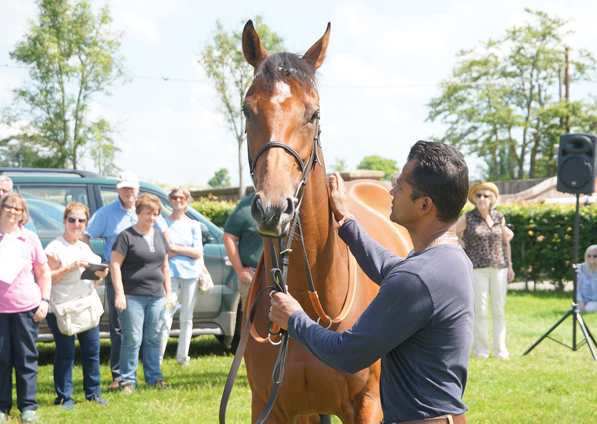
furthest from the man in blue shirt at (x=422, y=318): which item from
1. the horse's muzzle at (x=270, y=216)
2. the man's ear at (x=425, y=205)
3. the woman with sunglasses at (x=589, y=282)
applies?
the woman with sunglasses at (x=589, y=282)

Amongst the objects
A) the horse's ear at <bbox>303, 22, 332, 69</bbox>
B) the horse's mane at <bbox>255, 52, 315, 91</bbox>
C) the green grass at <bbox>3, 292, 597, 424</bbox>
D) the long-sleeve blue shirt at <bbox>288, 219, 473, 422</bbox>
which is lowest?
the green grass at <bbox>3, 292, 597, 424</bbox>

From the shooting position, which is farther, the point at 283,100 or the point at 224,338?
the point at 224,338

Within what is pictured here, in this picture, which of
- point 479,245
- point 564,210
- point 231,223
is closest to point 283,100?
point 231,223

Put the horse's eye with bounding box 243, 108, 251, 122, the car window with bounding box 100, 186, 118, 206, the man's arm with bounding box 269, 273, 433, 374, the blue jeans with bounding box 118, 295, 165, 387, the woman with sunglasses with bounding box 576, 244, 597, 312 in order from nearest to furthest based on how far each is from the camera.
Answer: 1. the man's arm with bounding box 269, 273, 433, 374
2. the horse's eye with bounding box 243, 108, 251, 122
3. the blue jeans with bounding box 118, 295, 165, 387
4. the car window with bounding box 100, 186, 118, 206
5. the woman with sunglasses with bounding box 576, 244, 597, 312

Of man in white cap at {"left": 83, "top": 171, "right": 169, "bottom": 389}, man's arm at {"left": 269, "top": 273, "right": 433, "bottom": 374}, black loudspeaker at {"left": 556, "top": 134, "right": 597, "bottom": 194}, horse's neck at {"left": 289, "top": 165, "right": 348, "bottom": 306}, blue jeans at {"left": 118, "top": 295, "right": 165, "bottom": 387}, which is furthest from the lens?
black loudspeaker at {"left": 556, "top": 134, "right": 597, "bottom": 194}

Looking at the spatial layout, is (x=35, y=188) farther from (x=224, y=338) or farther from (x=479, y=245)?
(x=479, y=245)

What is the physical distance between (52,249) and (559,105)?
108 feet

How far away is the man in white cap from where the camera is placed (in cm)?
566

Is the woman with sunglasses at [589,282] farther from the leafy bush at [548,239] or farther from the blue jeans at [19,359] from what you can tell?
the blue jeans at [19,359]

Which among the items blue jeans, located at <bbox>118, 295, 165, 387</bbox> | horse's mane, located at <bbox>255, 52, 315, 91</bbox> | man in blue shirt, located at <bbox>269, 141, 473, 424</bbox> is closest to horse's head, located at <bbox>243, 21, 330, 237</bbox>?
horse's mane, located at <bbox>255, 52, 315, 91</bbox>

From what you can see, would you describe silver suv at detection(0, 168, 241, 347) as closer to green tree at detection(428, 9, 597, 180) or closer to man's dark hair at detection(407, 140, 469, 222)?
man's dark hair at detection(407, 140, 469, 222)

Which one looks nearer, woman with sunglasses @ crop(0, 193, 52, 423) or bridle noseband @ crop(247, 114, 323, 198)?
bridle noseband @ crop(247, 114, 323, 198)

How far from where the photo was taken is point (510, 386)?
5551 mm

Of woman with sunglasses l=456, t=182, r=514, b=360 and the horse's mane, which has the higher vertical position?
the horse's mane
